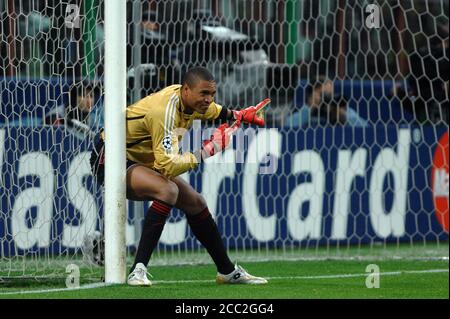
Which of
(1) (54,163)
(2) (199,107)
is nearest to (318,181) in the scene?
(1) (54,163)

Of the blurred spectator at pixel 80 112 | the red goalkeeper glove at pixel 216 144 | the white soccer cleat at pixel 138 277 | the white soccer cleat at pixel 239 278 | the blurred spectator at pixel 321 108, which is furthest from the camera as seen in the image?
the blurred spectator at pixel 321 108

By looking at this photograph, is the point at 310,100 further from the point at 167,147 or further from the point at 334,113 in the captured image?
the point at 167,147

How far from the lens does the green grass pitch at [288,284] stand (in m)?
7.39

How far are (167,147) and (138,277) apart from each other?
0.84 m

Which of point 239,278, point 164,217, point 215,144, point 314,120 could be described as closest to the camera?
point 215,144

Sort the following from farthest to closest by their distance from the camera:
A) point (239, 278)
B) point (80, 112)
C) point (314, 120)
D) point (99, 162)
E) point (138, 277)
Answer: point (314, 120) → point (80, 112) → point (99, 162) → point (239, 278) → point (138, 277)

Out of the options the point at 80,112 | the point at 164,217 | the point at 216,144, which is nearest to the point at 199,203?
the point at 164,217

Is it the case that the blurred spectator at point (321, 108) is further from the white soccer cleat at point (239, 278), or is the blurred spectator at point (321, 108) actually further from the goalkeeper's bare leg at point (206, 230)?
the white soccer cleat at point (239, 278)

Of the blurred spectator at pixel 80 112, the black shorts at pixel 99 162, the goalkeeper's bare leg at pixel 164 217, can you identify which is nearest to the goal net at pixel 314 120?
the blurred spectator at pixel 80 112

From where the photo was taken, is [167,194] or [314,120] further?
[314,120]

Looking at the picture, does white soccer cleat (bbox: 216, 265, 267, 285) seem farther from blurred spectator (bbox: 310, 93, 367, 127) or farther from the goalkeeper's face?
blurred spectator (bbox: 310, 93, 367, 127)

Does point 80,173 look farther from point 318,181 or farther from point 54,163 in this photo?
point 318,181

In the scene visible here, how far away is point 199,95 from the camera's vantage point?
8062 mm

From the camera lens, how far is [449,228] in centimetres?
1166
